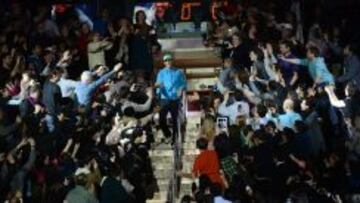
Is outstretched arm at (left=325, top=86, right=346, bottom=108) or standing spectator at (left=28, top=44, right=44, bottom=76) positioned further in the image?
standing spectator at (left=28, top=44, right=44, bottom=76)

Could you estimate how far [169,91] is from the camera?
2153cm

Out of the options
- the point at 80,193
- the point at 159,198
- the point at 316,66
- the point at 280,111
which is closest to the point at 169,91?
Result: the point at 280,111

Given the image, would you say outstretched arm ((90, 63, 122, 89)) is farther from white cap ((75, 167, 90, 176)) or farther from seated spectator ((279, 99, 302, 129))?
white cap ((75, 167, 90, 176))

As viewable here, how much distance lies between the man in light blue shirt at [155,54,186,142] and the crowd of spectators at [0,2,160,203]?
288 millimetres

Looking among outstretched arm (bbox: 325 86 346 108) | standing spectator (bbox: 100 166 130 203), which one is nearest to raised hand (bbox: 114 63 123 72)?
outstretched arm (bbox: 325 86 346 108)

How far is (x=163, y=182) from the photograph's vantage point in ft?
65.1

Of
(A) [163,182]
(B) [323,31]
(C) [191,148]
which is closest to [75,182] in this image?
(A) [163,182]

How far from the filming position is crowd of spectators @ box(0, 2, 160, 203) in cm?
1766

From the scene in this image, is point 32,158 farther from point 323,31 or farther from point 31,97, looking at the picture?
point 323,31

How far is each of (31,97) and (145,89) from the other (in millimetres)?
2320

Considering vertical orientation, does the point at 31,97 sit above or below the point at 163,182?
above

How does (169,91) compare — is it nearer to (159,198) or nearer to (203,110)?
(203,110)

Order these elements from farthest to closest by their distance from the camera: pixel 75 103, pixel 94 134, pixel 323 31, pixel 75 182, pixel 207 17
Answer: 1. pixel 207 17
2. pixel 323 31
3. pixel 75 103
4. pixel 94 134
5. pixel 75 182

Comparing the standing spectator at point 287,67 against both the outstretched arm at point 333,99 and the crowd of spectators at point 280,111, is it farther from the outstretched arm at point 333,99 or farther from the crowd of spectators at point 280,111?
the outstretched arm at point 333,99
